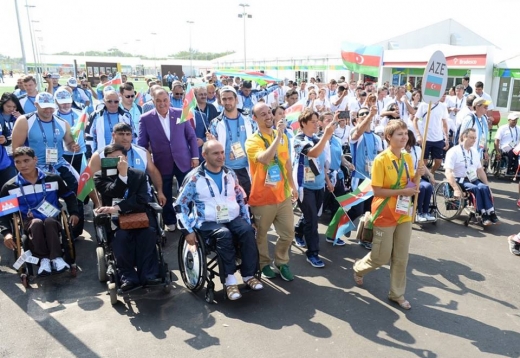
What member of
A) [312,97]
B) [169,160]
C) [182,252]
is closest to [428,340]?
[182,252]

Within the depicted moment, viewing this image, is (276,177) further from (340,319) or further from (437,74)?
(437,74)

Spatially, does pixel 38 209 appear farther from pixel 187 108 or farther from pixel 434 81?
pixel 434 81

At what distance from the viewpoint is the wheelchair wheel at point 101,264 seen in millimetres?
4258

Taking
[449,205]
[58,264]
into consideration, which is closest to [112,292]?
[58,264]

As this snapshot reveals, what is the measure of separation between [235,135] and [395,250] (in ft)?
8.07

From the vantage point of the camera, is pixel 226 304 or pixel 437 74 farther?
pixel 437 74

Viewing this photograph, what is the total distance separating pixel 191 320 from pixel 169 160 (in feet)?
8.49

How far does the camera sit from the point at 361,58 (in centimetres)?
2272

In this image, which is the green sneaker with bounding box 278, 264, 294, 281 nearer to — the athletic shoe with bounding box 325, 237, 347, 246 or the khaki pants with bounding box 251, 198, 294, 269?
the khaki pants with bounding box 251, 198, 294, 269

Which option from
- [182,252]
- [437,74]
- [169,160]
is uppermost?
[437,74]

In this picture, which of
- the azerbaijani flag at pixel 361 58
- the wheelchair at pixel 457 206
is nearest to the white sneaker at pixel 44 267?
the wheelchair at pixel 457 206

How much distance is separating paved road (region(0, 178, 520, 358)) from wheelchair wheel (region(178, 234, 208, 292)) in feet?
0.46

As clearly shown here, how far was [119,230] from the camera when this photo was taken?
161 inches

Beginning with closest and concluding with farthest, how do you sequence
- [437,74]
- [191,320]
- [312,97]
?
1. [191,320]
2. [437,74]
3. [312,97]
